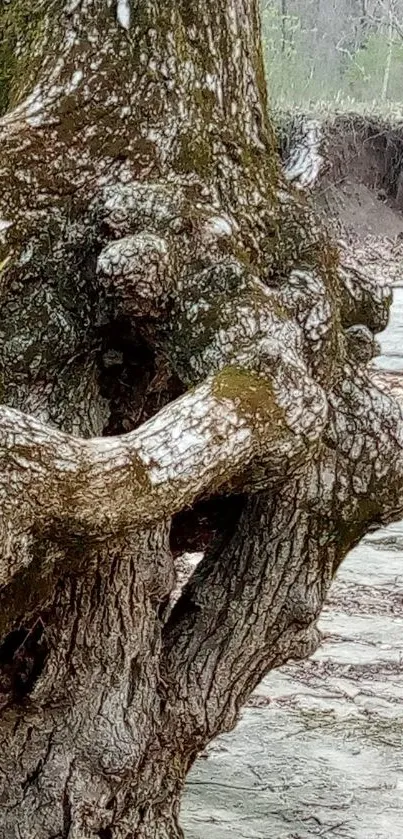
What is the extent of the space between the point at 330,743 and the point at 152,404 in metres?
1.78

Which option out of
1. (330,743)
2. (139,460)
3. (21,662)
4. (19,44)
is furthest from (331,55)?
(139,460)

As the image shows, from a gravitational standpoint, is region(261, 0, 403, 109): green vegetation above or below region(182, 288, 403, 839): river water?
above

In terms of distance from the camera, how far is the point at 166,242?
2178 millimetres

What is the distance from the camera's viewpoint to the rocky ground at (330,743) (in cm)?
332

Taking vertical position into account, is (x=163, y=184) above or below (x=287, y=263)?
above

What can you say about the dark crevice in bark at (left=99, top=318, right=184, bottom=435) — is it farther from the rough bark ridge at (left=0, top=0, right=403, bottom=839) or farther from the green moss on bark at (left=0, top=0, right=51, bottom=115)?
the green moss on bark at (left=0, top=0, right=51, bottom=115)

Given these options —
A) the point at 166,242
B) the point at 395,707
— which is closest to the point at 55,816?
the point at 166,242

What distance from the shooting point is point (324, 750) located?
3.82 m

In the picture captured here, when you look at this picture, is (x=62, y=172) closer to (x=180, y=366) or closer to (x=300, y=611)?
(x=180, y=366)

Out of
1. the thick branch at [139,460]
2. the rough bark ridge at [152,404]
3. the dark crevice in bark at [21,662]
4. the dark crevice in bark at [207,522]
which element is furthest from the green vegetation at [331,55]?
the thick branch at [139,460]

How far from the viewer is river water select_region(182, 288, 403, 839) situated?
3312 millimetres

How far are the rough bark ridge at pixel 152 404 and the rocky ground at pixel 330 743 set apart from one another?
0.62 metres

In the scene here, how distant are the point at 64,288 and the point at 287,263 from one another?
1.49 feet

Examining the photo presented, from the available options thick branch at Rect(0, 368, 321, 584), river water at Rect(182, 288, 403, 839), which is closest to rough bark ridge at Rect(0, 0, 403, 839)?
thick branch at Rect(0, 368, 321, 584)
